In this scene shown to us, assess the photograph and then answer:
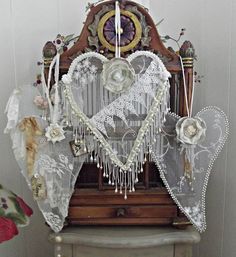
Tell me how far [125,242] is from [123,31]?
1.86ft

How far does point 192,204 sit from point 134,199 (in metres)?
0.16

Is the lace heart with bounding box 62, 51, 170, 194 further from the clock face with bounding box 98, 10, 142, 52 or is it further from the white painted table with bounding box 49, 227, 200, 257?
Answer: the white painted table with bounding box 49, 227, 200, 257

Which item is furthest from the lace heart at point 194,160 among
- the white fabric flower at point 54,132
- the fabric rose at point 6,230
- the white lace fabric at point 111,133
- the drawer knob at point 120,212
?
the fabric rose at point 6,230

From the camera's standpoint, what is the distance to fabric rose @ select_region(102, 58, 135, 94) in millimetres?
924

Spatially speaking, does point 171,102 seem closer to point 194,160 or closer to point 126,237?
point 194,160

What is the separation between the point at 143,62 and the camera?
97 centimetres

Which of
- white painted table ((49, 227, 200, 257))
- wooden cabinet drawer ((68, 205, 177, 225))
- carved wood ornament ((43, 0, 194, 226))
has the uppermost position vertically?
carved wood ornament ((43, 0, 194, 226))

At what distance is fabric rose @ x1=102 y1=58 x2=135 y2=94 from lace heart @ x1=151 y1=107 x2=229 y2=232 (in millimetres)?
163

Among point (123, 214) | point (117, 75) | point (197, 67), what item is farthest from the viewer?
point (197, 67)

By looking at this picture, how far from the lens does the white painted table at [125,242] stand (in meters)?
0.99

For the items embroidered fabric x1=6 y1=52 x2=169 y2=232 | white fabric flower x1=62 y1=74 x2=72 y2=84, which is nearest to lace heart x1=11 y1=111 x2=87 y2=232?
embroidered fabric x1=6 y1=52 x2=169 y2=232

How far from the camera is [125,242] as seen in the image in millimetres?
982

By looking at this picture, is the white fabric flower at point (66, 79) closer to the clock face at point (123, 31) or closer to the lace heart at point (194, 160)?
the clock face at point (123, 31)

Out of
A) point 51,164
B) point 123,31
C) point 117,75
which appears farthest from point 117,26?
point 51,164
